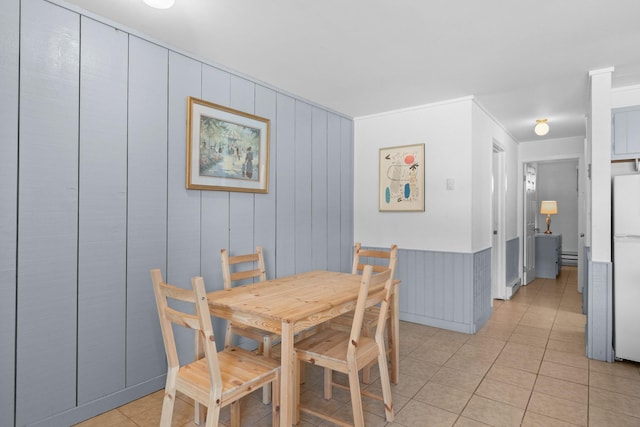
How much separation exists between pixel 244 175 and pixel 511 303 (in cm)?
401

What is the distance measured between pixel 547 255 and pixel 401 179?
424 centimetres

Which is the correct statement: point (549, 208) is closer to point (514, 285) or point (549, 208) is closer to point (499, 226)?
point (514, 285)

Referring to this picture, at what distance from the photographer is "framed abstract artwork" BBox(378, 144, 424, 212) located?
400 cm

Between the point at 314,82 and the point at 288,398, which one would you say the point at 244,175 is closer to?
the point at 314,82

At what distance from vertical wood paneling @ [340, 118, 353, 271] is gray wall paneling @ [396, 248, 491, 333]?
0.65 meters

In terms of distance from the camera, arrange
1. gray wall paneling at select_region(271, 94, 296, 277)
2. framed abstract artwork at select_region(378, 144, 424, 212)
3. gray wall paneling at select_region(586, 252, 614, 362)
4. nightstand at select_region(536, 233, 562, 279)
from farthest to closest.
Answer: nightstand at select_region(536, 233, 562, 279) → framed abstract artwork at select_region(378, 144, 424, 212) → gray wall paneling at select_region(271, 94, 296, 277) → gray wall paneling at select_region(586, 252, 614, 362)

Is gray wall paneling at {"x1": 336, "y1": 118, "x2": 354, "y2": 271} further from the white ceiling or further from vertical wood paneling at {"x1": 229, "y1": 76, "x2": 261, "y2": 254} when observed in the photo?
vertical wood paneling at {"x1": 229, "y1": 76, "x2": 261, "y2": 254}

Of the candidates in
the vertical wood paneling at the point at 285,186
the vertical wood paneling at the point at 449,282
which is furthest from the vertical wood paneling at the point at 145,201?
the vertical wood paneling at the point at 449,282

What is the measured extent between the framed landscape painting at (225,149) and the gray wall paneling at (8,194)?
3.24ft

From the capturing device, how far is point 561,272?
721cm

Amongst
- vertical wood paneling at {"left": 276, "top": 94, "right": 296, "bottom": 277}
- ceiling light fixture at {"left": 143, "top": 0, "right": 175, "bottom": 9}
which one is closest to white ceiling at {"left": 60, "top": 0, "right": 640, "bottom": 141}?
ceiling light fixture at {"left": 143, "top": 0, "right": 175, "bottom": 9}

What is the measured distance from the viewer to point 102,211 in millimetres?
2178

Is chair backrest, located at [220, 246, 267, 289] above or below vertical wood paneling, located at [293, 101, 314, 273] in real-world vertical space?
below

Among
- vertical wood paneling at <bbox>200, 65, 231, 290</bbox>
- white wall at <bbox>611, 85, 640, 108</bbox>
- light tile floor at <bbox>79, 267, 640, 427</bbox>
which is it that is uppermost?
white wall at <bbox>611, 85, 640, 108</bbox>
